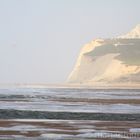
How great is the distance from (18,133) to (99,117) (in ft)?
32.8

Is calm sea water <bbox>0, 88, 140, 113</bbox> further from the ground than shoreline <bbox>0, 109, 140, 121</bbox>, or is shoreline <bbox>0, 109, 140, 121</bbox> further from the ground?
calm sea water <bbox>0, 88, 140, 113</bbox>

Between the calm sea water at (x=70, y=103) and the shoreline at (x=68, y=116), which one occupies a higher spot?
the calm sea water at (x=70, y=103)

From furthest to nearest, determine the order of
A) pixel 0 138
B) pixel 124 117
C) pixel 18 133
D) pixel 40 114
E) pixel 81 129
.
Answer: pixel 40 114 → pixel 124 117 → pixel 81 129 → pixel 18 133 → pixel 0 138

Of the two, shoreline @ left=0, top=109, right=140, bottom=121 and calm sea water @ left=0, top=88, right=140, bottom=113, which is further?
Result: calm sea water @ left=0, top=88, right=140, bottom=113

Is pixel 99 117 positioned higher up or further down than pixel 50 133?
higher up

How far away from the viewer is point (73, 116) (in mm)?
27828

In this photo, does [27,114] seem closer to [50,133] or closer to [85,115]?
[85,115]

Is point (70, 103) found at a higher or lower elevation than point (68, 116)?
higher

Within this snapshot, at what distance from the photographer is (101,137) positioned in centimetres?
1709

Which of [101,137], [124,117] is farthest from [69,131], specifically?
[124,117]

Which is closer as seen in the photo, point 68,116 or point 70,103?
point 68,116

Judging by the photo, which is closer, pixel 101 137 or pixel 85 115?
pixel 101 137

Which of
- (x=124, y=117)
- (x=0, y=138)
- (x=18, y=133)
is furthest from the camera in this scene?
(x=124, y=117)

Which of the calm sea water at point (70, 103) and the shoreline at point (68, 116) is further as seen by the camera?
the calm sea water at point (70, 103)
